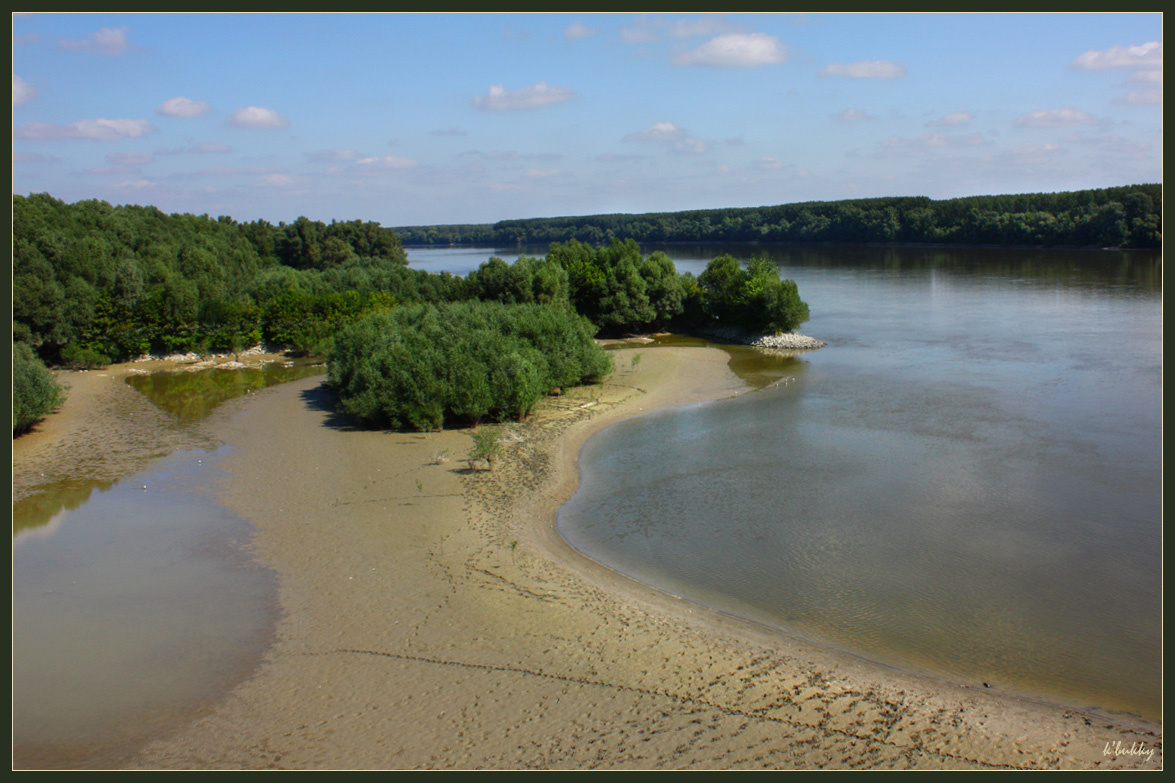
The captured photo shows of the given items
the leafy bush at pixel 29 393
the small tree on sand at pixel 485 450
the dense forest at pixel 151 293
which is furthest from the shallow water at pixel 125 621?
the dense forest at pixel 151 293

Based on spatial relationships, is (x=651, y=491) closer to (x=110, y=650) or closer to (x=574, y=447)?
(x=574, y=447)

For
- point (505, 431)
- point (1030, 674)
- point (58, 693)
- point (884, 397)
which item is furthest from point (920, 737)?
point (884, 397)

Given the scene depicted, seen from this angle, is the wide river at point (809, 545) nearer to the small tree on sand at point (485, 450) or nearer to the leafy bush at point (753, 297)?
the small tree on sand at point (485, 450)

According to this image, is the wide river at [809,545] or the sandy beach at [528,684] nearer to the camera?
the sandy beach at [528,684]

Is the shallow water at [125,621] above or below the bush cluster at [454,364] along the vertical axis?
below

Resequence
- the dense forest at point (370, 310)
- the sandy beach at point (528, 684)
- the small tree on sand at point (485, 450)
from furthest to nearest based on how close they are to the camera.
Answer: the dense forest at point (370, 310)
the small tree on sand at point (485, 450)
the sandy beach at point (528, 684)

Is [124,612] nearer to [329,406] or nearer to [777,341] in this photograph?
[329,406]

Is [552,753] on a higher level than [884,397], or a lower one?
lower
